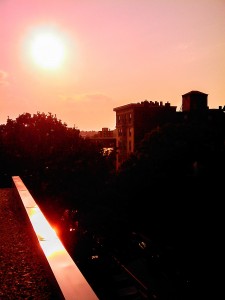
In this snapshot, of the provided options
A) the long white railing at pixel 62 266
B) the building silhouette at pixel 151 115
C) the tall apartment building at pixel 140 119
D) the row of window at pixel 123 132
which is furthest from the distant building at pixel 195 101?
the long white railing at pixel 62 266

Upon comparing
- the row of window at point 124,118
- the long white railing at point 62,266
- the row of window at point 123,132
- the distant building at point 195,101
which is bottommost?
the long white railing at point 62,266

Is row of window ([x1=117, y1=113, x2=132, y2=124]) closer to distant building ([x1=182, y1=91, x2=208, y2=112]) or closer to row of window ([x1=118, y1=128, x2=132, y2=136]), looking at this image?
row of window ([x1=118, y1=128, x2=132, y2=136])

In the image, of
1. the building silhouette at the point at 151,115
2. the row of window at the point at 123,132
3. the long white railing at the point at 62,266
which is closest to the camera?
the long white railing at the point at 62,266

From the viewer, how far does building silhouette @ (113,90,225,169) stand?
6072 cm

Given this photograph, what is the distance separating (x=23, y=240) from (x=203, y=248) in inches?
661

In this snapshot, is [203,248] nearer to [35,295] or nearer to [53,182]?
[53,182]

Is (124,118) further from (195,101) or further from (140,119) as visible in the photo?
(195,101)

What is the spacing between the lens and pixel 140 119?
216 ft

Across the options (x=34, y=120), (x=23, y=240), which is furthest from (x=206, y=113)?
(x=23, y=240)

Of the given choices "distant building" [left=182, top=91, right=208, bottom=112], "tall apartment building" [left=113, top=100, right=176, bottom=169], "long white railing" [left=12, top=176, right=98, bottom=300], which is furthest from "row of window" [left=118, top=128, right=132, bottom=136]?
Result: "long white railing" [left=12, top=176, right=98, bottom=300]

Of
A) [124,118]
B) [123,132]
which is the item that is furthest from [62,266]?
[123,132]

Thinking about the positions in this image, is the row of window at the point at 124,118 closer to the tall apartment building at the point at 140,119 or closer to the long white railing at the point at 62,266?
the tall apartment building at the point at 140,119

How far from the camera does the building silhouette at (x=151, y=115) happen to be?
6072cm

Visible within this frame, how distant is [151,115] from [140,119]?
8.26ft
